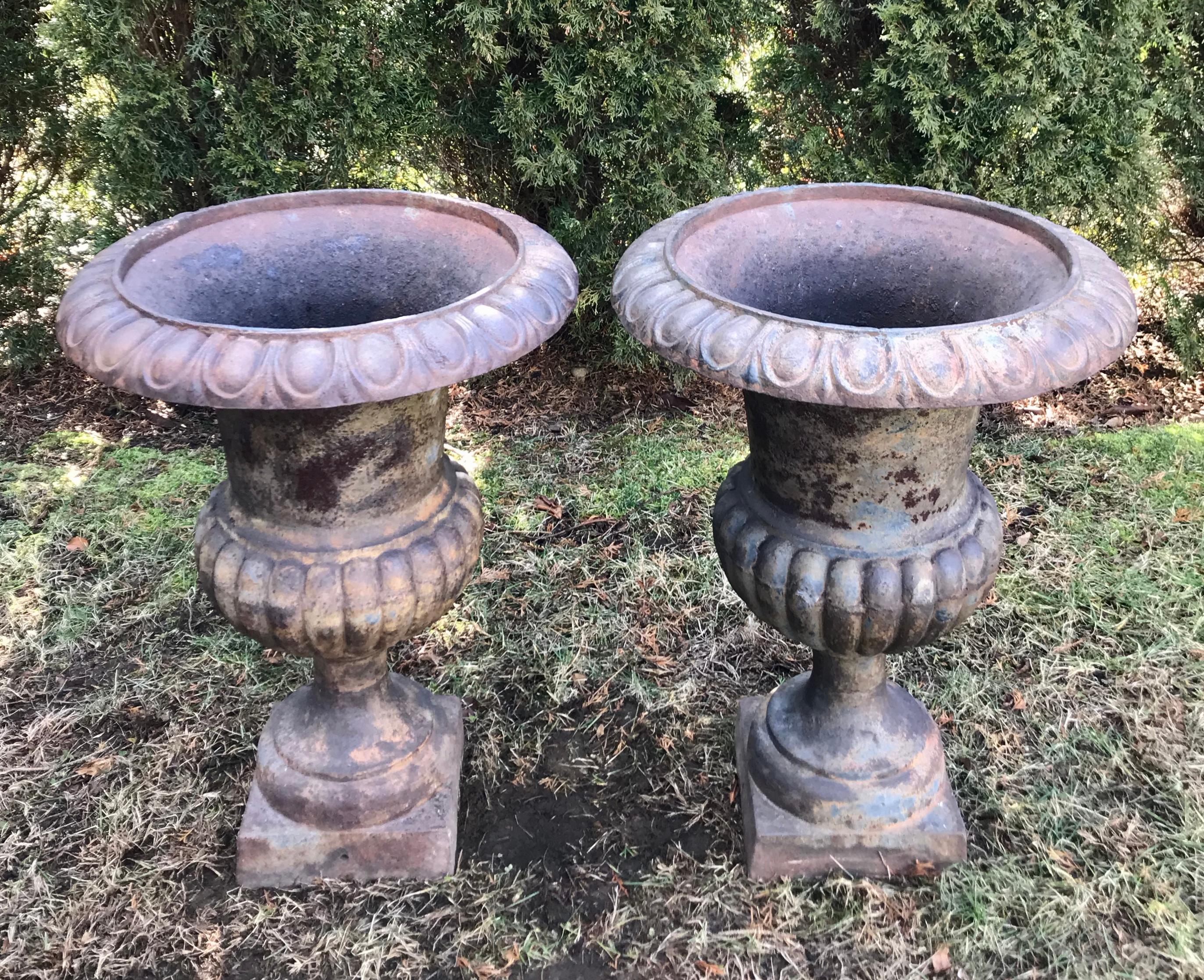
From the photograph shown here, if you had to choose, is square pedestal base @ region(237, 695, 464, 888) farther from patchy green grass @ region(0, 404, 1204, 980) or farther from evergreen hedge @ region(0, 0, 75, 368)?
evergreen hedge @ region(0, 0, 75, 368)

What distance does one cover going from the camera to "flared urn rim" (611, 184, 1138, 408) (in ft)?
4.83

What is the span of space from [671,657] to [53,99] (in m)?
3.82

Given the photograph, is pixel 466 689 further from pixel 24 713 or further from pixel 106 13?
pixel 106 13

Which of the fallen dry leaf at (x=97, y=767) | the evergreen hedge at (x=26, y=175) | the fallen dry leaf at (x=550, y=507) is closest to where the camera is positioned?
the fallen dry leaf at (x=97, y=767)

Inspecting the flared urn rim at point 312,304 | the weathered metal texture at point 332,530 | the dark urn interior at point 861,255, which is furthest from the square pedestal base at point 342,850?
the dark urn interior at point 861,255

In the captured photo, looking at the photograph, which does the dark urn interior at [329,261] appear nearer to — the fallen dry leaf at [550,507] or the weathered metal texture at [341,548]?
the weathered metal texture at [341,548]

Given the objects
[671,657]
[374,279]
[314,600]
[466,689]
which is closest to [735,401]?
[671,657]

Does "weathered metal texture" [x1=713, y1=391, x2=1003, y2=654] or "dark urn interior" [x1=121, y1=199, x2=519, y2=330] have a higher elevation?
"dark urn interior" [x1=121, y1=199, x2=519, y2=330]

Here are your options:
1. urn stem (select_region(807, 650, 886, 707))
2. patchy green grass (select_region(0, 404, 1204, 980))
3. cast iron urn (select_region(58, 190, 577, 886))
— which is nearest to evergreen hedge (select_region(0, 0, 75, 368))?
patchy green grass (select_region(0, 404, 1204, 980))

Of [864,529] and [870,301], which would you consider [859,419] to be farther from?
[870,301]

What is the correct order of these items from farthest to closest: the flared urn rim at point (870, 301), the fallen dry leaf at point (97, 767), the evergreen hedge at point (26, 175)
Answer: the evergreen hedge at point (26, 175) < the fallen dry leaf at point (97, 767) < the flared urn rim at point (870, 301)

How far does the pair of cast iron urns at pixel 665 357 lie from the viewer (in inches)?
59.9

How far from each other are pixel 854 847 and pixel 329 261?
71.5 inches

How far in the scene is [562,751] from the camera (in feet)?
8.51
